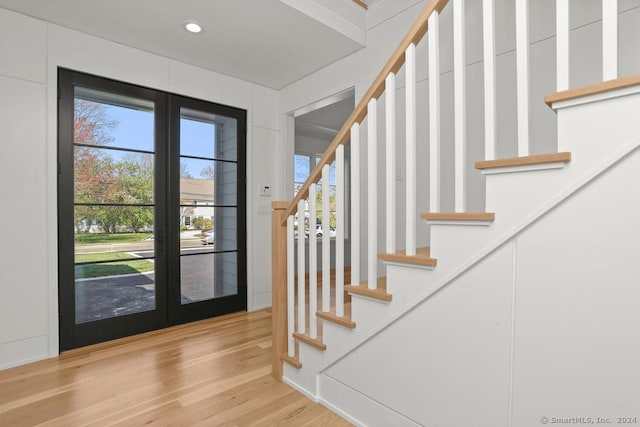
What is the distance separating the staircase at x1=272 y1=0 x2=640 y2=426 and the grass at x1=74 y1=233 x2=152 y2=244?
227cm

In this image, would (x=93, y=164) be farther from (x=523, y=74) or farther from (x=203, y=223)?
(x=523, y=74)

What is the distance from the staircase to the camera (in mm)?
1000

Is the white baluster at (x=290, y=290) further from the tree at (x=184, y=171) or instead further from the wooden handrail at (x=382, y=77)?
the tree at (x=184, y=171)

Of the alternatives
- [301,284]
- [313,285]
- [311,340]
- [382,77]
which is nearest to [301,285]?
[301,284]

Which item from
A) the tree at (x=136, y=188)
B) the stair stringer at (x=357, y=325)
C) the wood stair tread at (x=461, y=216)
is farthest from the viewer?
the tree at (x=136, y=188)

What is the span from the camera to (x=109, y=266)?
2.95 meters

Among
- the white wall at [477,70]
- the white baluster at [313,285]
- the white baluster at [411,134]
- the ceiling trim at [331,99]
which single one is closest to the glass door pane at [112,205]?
the ceiling trim at [331,99]

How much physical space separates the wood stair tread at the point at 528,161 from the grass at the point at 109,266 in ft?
9.98

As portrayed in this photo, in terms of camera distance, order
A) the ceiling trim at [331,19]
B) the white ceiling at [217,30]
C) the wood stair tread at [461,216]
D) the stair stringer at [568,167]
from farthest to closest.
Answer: the ceiling trim at [331,19] < the white ceiling at [217,30] < the wood stair tread at [461,216] < the stair stringer at [568,167]

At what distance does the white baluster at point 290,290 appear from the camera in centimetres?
213

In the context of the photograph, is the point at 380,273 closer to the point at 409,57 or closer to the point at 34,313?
the point at 409,57

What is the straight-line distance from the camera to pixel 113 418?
5.94ft

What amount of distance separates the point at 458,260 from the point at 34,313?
122 inches

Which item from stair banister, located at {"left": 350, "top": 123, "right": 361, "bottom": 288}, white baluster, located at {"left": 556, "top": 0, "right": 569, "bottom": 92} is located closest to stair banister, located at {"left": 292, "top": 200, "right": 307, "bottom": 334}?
stair banister, located at {"left": 350, "top": 123, "right": 361, "bottom": 288}
